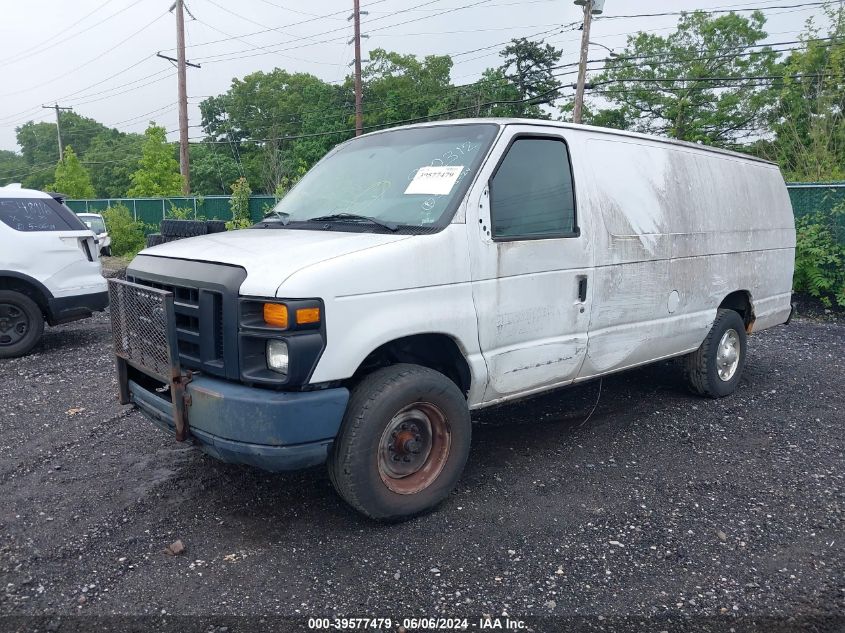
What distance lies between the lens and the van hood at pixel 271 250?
3.10m

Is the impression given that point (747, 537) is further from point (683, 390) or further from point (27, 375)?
point (27, 375)

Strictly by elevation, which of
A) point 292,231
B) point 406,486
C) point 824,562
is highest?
point 292,231

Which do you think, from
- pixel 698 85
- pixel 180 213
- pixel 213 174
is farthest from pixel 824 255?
pixel 213 174

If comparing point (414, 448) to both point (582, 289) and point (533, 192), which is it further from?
point (533, 192)

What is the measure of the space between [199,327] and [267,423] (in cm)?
63

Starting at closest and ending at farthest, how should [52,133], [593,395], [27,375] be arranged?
[593,395], [27,375], [52,133]

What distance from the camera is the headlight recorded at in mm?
3061

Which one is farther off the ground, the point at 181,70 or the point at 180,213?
the point at 181,70

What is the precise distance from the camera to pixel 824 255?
10.2 m

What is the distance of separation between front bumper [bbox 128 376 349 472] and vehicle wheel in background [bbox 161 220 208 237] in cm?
209

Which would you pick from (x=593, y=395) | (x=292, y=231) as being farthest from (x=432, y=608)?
(x=593, y=395)

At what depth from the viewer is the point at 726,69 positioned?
134 feet

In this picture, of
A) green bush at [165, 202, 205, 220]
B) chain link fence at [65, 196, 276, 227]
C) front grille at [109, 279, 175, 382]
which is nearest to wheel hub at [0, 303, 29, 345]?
front grille at [109, 279, 175, 382]

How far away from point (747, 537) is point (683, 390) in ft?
9.14
